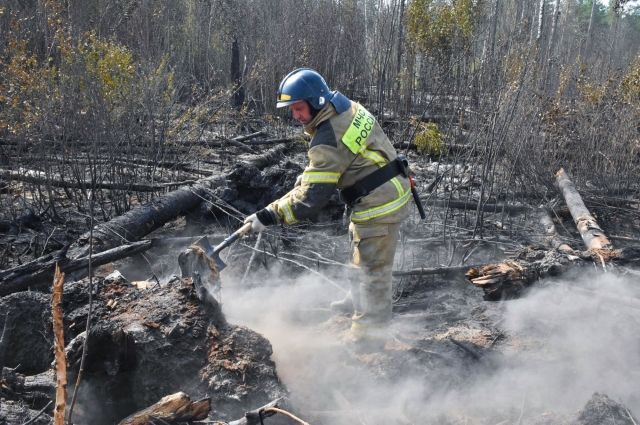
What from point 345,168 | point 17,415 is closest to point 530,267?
point 345,168

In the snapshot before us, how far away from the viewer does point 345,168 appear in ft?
12.4

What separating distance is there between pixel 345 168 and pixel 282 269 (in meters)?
1.93

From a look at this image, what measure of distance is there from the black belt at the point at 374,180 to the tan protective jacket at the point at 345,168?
0.03 metres

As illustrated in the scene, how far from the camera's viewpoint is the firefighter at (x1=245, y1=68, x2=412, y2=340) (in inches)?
145

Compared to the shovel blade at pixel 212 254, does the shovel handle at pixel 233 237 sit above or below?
above

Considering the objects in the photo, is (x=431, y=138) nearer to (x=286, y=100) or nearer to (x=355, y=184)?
(x=355, y=184)

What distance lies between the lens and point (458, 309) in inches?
193

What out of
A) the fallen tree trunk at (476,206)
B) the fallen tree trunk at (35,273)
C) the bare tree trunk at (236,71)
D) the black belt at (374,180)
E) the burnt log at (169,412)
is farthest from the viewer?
the bare tree trunk at (236,71)

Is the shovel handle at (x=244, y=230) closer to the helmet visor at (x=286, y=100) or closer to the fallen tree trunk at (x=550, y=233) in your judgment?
the helmet visor at (x=286, y=100)

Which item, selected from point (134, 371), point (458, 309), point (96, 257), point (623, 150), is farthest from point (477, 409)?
point (623, 150)

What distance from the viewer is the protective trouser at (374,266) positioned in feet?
13.0

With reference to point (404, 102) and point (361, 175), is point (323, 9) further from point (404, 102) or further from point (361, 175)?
point (361, 175)

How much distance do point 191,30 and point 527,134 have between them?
32.0 feet

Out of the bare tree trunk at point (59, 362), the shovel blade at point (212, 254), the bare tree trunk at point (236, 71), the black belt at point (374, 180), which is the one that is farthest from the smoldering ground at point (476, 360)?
the bare tree trunk at point (236, 71)
